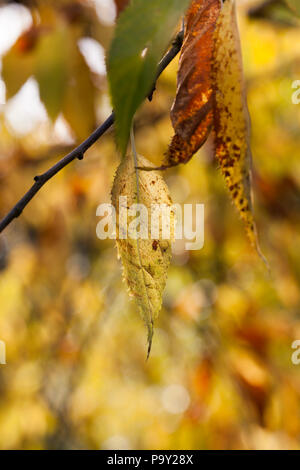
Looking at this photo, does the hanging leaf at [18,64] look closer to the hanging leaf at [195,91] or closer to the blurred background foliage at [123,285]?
the blurred background foliage at [123,285]

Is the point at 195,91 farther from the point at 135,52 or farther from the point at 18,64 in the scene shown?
the point at 18,64

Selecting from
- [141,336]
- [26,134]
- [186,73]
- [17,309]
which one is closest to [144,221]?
[186,73]

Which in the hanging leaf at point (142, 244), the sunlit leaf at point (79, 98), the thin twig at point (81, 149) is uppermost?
the sunlit leaf at point (79, 98)

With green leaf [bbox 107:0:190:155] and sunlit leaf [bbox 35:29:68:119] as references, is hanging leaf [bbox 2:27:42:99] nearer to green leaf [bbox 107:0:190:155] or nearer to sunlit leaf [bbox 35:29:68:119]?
sunlit leaf [bbox 35:29:68:119]

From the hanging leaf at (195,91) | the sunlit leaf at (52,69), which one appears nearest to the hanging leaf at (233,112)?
the hanging leaf at (195,91)

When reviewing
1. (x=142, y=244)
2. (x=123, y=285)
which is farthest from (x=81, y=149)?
(x=123, y=285)
